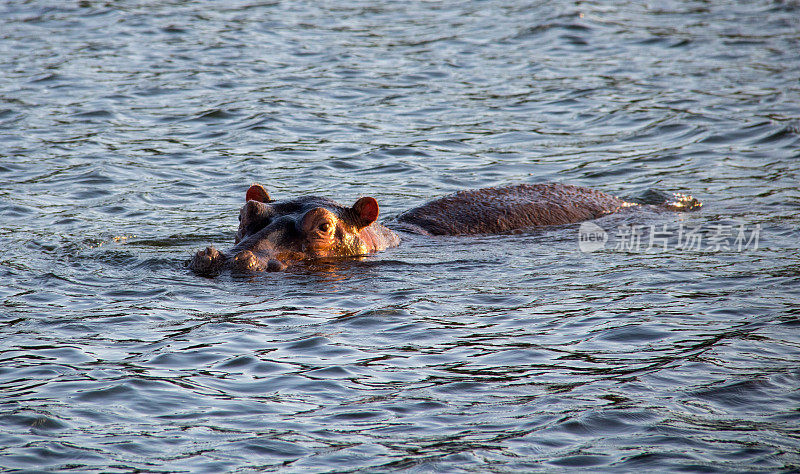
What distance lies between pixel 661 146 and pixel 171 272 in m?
9.00

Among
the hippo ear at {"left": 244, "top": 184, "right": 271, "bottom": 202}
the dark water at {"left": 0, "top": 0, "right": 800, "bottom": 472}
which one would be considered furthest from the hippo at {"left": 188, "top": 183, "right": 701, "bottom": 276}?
the dark water at {"left": 0, "top": 0, "right": 800, "bottom": 472}

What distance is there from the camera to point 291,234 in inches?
385

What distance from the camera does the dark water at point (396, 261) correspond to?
601 cm

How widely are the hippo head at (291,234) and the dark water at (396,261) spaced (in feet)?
0.65

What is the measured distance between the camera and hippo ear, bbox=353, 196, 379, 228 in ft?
33.1

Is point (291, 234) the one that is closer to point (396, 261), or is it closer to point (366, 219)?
point (366, 219)

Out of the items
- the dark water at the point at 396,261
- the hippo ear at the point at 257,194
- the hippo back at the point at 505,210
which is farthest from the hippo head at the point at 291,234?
the hippo back at the point at 505,210

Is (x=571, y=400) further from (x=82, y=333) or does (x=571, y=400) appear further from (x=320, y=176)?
(x=320, y=176)

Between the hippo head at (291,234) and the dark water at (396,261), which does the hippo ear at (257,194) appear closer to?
the hippo head at (291,234)

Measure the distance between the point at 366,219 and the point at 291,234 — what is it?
2.86 ft

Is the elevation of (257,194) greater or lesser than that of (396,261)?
greater

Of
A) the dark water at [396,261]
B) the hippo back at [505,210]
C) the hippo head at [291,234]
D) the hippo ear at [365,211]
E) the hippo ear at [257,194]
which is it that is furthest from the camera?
the hippo back at [505,210]

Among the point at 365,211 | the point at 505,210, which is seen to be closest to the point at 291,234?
the point at 365,211

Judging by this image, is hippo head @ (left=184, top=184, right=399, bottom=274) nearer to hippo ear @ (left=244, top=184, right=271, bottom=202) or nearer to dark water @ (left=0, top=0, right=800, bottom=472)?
hippo ear @ (left=244, top=184, right=271, bottom=202)
